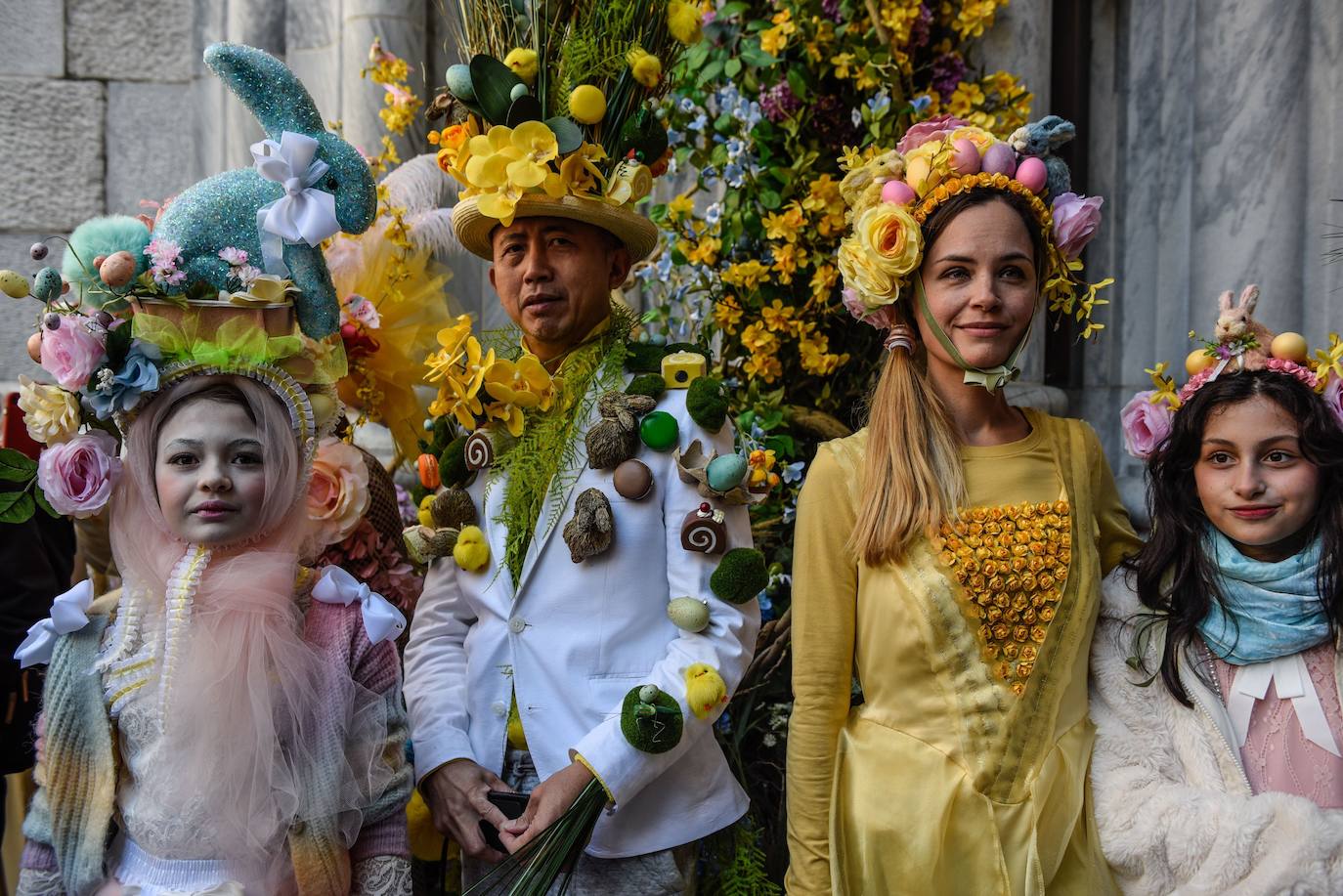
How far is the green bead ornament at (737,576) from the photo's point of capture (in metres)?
2.34

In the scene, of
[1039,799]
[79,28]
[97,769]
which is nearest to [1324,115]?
[1039,799]

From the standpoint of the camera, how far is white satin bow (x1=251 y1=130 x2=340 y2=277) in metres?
2.21

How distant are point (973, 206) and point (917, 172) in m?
0.14

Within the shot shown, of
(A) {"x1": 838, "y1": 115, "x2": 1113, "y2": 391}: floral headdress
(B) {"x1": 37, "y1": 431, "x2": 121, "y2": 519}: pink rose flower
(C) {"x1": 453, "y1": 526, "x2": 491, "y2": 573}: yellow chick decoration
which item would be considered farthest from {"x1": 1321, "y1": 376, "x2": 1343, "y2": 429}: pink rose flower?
(B) {"x1": 37, "y1": 431, "x2": 121, "y2": 519}: pink rose flower

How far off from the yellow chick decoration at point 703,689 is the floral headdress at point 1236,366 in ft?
3.34

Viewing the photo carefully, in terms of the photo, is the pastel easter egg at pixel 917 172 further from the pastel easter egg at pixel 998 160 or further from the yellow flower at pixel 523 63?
the yellow flower at pixel 523 63

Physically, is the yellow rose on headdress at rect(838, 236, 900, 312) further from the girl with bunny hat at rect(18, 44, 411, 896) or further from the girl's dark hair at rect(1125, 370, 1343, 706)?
the girl with bunny hat at rect(18, 44, 411, 896)


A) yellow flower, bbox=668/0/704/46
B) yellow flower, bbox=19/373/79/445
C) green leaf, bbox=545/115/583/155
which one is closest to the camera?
yellow flower, bbox=19/373/79/445

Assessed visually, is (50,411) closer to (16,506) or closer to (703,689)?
(16,506)

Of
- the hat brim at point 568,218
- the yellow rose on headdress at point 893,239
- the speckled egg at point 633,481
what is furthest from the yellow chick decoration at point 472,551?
the yellow rose on headdress at point 893,239

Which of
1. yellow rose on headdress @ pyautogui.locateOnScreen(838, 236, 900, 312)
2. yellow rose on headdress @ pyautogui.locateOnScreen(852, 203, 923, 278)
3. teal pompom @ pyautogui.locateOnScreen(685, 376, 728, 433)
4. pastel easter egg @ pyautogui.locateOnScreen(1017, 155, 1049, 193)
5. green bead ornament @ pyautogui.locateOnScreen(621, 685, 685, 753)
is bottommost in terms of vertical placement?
green bead ornament @ pyautogui.locateOnScreen(621, 685, 685, 753)

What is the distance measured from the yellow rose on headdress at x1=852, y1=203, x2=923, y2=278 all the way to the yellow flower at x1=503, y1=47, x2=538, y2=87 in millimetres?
781

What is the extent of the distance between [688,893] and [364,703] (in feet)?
2.59

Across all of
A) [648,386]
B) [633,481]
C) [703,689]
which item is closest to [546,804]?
[703,689]
